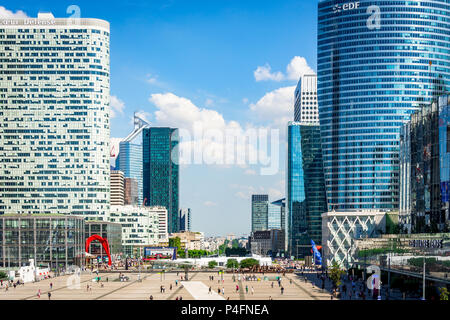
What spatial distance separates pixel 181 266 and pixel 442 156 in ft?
283

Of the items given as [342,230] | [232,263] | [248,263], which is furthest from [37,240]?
[342,230]

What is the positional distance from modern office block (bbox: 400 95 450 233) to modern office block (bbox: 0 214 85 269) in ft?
324

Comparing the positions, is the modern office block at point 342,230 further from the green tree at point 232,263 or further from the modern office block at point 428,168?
A: the modern office block at point 428,168

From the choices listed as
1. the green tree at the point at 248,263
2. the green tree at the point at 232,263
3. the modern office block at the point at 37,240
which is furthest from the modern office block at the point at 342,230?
the modern office block at the point at 37,240

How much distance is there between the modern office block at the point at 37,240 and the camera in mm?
172875

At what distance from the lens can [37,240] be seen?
175m

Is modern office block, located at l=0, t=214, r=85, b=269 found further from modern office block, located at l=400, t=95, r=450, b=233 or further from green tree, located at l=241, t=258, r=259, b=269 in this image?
modern office block, located at l=400, t=95, r=450, b=233

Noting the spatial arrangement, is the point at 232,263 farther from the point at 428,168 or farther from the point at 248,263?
the point at 428,168

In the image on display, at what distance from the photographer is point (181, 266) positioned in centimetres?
17138

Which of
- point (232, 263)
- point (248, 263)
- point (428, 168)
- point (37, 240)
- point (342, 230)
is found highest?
point (428, 168)

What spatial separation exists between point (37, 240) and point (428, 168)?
376 ft

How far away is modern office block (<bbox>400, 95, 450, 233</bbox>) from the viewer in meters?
113
